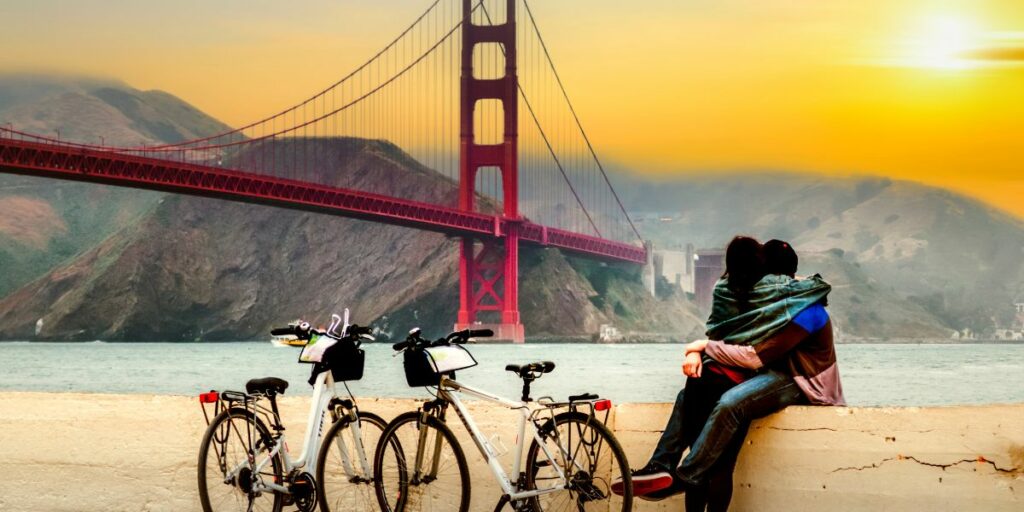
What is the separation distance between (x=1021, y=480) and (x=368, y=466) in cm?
197

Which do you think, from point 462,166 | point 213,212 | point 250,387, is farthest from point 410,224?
point 213,212

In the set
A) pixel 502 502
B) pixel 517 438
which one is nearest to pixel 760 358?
pixel 517 438

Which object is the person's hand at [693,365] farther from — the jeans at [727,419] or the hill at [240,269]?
the hill at [240,269]

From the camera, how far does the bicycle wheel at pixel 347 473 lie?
4230 mm

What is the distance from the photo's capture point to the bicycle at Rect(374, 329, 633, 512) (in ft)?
13.0

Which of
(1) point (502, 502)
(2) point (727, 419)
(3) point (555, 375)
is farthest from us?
(3) point (555, 375)

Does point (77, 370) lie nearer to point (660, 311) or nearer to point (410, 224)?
point (410, 224)

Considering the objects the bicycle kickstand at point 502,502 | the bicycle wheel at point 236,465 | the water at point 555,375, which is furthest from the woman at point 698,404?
the water at point 555,375

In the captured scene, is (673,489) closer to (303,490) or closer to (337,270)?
(303,490)

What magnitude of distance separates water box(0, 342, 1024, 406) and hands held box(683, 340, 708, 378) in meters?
27.0

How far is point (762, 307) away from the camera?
3.87m

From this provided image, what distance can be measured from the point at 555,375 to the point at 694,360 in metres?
42.8

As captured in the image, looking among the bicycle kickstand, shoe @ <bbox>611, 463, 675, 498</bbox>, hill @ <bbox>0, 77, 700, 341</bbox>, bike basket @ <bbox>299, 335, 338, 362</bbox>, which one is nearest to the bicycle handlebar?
bike basket @ <bbox>299, 335, 338, 362</bbox>

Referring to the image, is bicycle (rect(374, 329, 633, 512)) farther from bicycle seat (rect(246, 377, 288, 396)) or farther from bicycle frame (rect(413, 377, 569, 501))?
bicycle seat (rect(246, 377, 288, 396))
